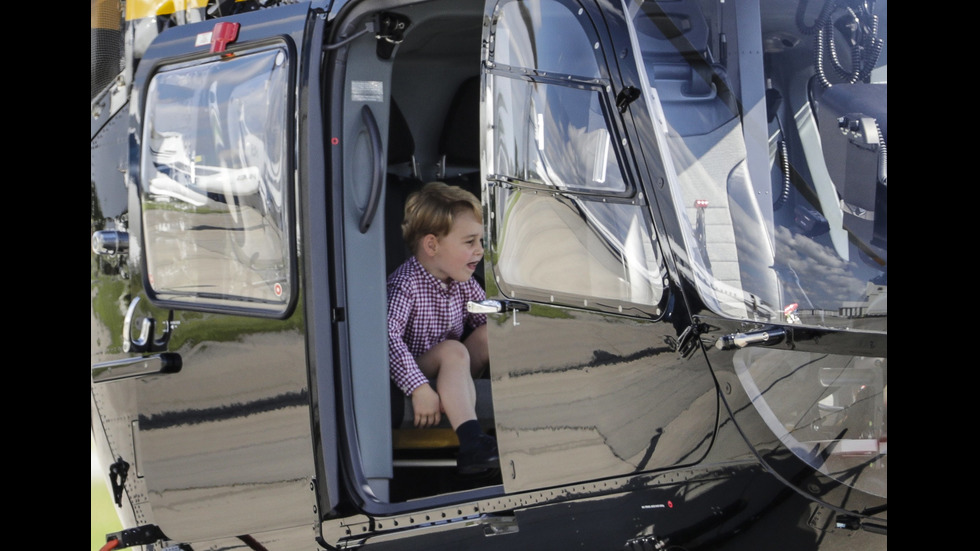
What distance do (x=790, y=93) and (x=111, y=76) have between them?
2583mm

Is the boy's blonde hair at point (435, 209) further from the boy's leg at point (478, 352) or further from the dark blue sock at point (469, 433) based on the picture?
the dark blue sock at point (469, 433)

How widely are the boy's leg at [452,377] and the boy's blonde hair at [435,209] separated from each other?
1.41ft

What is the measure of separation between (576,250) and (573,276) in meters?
0.06

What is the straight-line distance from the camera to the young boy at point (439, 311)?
3688mm

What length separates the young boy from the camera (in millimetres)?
3688

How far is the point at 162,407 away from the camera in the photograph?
3508 millimetres

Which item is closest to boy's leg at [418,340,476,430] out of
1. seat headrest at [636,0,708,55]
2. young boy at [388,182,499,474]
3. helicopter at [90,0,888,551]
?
young boy at [388,182,499,474]

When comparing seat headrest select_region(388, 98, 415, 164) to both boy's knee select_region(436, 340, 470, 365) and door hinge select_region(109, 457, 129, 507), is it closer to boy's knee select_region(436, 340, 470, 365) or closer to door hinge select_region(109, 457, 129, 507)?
boy's knee select_region(436, 340, 470, 365)

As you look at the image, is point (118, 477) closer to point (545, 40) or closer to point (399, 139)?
point (399, 139)

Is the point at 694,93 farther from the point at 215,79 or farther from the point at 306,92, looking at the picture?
the point at 215,79

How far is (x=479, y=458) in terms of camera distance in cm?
347

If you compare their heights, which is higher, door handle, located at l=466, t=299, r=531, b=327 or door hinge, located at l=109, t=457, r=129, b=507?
door handle, located at l=466, t=299, r=531, b=327

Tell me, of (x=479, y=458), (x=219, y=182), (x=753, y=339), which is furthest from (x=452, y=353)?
(x=753, y=339)

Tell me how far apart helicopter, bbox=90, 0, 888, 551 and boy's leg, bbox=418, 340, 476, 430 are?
0.37 ft
